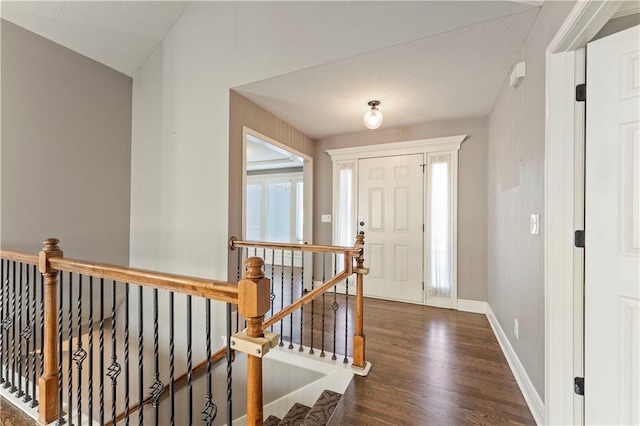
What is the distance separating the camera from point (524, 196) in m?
1.92

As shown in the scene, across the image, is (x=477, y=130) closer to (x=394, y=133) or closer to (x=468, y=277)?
(x=394, y=133)

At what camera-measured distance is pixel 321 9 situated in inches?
93.0

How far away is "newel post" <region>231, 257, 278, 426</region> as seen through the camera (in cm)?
98

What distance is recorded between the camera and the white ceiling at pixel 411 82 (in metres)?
1.99

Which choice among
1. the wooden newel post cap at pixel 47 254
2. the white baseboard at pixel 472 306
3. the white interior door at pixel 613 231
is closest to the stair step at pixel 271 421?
the wooden newel post cap at pixel 47 254

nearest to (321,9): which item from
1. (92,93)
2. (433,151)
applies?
(433,151)

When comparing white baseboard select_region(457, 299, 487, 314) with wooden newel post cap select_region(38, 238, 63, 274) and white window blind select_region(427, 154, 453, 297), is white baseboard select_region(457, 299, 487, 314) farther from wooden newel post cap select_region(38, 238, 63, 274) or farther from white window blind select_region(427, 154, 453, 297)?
wooden newel post cap select_region(38, 238, 63, 274)

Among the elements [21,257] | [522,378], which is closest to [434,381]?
[522,378]

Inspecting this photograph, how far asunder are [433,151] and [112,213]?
4069 millimetres

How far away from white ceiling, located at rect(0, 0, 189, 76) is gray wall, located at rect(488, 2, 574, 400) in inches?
135

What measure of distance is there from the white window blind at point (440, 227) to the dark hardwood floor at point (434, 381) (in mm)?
623

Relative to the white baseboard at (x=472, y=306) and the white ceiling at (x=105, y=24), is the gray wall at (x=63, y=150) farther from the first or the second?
the white baseboard at (x=472, y=306)

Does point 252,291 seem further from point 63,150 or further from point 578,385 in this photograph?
point 63,150

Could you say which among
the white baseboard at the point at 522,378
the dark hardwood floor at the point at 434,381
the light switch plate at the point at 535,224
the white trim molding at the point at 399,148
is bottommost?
the dark hardwood floor at the point at 434,381
